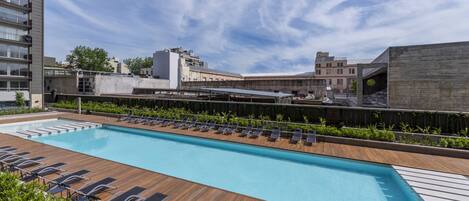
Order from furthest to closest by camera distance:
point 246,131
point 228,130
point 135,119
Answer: point 135,119 < point 228,130 < point 246,131

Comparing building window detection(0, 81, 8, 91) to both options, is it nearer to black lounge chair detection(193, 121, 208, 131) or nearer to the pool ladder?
the pool ladder

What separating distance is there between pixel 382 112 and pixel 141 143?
12937 mm

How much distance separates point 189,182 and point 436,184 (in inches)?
279

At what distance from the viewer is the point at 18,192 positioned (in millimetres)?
4074

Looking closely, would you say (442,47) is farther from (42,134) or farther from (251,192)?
(42,134)

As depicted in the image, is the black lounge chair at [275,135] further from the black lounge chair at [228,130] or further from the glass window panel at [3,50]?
the glass window panel at [3,50]

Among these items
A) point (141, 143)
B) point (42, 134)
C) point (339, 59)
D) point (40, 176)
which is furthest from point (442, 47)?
point (339, 59)

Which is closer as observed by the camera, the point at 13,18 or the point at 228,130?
the point at 228,130

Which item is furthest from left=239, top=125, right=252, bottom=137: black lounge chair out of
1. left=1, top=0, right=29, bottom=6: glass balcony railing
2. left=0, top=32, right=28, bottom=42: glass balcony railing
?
left=1, top=0, right=29, bottom=6: glass balcony railing

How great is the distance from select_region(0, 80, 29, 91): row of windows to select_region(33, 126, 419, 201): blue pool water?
20277 millimetres

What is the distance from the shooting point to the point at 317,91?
3788 centimetres

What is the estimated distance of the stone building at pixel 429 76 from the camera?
1552 centimetres

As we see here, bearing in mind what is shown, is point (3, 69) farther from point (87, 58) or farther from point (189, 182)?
point (189, 182)

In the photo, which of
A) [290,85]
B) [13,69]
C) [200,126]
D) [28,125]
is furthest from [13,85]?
[290,85]
